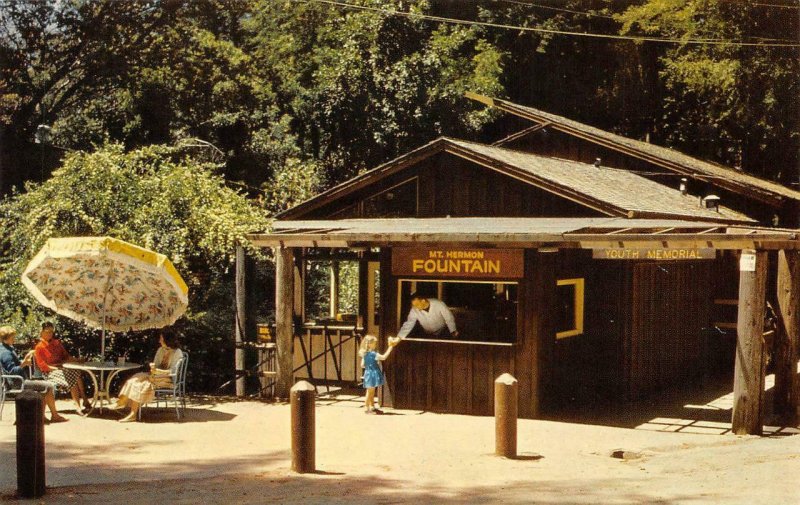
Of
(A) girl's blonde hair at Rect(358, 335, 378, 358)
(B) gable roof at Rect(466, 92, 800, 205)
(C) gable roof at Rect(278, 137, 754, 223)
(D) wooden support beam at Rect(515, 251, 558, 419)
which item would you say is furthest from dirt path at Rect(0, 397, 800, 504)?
(B) gable roof at Rect(466, 92, 800, 205)

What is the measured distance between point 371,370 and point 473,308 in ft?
5.84

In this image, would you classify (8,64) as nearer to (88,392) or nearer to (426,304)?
(88,392)

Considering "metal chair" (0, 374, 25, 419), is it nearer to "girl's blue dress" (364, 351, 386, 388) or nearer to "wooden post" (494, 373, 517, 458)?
"girl's blue dress" (364, 351, 386, 388)

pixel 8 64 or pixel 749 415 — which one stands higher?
pixel 8 64

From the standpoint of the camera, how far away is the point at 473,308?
50.5ft

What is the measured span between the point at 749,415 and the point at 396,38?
21265 millimetres

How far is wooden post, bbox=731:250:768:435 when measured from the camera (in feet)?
42.9

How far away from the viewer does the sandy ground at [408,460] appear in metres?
9.05

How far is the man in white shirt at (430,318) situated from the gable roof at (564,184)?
3.07m

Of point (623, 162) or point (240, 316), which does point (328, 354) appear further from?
point (623, 162)

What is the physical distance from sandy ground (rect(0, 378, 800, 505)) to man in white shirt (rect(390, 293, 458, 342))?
1.23 m

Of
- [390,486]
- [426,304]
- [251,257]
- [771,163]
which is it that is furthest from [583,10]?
[390,486]

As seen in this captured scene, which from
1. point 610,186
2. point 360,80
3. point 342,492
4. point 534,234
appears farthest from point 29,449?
point 360,80

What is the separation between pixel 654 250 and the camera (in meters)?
13.4
